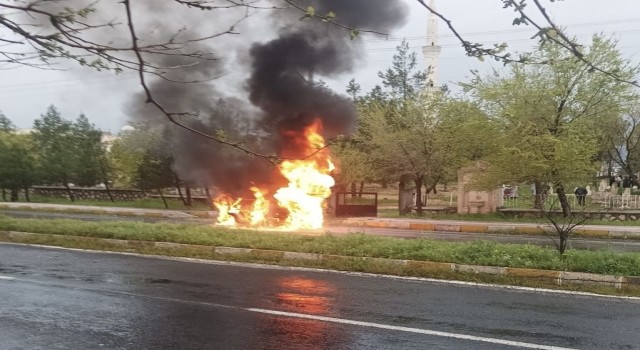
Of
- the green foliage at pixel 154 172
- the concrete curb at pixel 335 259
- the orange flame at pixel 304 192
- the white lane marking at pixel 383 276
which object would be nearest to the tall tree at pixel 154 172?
the green foliage at pixel 154 172

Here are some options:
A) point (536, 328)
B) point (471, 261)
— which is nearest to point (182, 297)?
point (536, 328)

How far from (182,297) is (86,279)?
7.12 ft

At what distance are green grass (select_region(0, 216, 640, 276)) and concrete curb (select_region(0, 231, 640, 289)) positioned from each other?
180 millimetres

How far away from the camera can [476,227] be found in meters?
18.8

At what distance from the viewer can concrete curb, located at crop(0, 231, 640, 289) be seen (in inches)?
341

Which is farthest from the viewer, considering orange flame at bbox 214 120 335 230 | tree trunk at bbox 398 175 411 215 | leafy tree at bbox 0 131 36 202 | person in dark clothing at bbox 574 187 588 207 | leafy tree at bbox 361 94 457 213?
leafy tree at bbox 0 131 36 202

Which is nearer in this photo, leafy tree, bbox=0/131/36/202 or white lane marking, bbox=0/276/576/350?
white lane marking, bbox=0/276/576/350

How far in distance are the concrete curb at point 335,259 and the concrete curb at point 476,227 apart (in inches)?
322

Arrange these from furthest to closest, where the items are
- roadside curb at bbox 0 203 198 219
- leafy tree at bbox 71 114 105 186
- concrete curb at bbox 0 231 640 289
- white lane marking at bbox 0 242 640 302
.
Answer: leafy tree at bbox 71 114 105 186, roadside curb at bbox 0 203 198 219, concrete curb at bbox 0 231 640 289, white lane marking at bbox 0 242 640 302

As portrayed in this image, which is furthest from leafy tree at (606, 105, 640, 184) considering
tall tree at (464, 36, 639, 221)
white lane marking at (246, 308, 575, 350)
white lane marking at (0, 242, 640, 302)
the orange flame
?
white lane marking at (246, 308, 575, 350)

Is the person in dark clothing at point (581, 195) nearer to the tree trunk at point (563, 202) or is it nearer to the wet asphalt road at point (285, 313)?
the tree trunk at point (563, 202)

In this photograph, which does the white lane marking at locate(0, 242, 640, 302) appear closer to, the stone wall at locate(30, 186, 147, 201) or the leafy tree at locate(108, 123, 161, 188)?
the leafy tree at locate(108, 123, 161, 188)

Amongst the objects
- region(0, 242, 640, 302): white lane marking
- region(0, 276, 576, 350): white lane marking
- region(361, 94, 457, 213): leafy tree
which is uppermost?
region(361, 94, 457, 213): leafy tree

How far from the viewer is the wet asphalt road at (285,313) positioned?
5.40m
